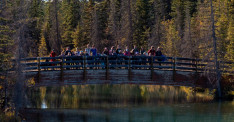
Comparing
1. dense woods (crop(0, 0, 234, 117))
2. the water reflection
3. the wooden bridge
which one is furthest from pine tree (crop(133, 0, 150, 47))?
the wooden bridge

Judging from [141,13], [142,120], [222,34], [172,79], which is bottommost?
[142,120]

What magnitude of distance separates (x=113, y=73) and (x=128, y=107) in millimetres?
3065

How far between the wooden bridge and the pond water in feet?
5.53

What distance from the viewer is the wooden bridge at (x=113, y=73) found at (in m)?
27.6

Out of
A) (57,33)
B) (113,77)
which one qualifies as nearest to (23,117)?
(113,77)

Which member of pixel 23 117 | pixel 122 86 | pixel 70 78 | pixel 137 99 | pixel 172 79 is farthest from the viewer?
pixel 122 86

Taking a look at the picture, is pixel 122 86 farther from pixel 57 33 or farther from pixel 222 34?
pixel 57 33

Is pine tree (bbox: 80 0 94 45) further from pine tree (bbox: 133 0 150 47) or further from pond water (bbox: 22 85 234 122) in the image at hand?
pond water (bbox: 22 85 234 122)

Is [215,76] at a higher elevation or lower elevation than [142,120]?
higher

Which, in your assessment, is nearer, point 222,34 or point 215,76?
point 215,76

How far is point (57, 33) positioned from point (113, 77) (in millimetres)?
32533

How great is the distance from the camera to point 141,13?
241ft

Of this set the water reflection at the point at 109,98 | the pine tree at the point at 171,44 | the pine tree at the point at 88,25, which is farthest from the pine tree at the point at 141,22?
the water reflection at the point at 109,98

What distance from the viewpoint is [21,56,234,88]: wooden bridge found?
90.6 ft
